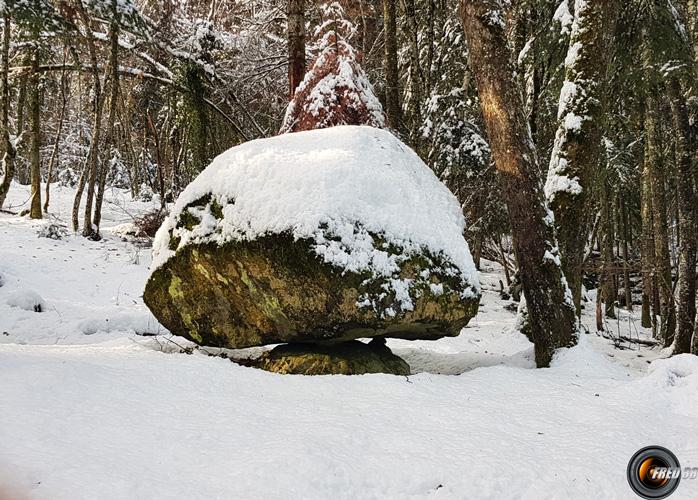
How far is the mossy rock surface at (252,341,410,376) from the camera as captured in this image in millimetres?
4004

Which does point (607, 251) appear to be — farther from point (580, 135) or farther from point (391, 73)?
point (580, 135)

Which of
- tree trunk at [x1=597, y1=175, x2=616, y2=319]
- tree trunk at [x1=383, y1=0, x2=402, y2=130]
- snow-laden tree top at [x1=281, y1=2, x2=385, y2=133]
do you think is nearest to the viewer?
snow-laden tree top at [x1=281, y1=2, x2=385, y2=133]

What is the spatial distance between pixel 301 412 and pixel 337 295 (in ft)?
3.96

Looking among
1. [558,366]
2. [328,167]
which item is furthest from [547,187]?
[328,167]

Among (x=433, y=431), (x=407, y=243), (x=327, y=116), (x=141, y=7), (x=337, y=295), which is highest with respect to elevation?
(x=141, y=7)

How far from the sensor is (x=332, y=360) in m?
4.08

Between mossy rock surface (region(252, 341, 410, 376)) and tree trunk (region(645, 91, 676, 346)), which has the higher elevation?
tree trunk (region(645, 91, 676, 346))

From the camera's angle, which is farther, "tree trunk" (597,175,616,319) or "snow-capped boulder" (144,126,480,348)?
"tree trunk" (597,175,616,319)

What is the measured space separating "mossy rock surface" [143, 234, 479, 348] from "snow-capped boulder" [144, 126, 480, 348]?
10 mm

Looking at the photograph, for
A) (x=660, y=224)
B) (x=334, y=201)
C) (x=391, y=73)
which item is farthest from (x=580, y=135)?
(x=660, y=224)

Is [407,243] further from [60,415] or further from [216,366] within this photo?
[60,415]

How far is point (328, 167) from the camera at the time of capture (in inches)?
159

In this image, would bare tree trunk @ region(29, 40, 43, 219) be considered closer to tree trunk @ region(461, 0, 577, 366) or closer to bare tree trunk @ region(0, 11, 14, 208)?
bare tree trunk @ region(0, 11, 14, 208)

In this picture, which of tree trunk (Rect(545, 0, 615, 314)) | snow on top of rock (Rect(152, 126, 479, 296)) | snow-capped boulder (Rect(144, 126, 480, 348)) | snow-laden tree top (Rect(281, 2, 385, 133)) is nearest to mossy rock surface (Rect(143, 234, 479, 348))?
snow-capped boulder (Rect(144, 126, 480, 348))
